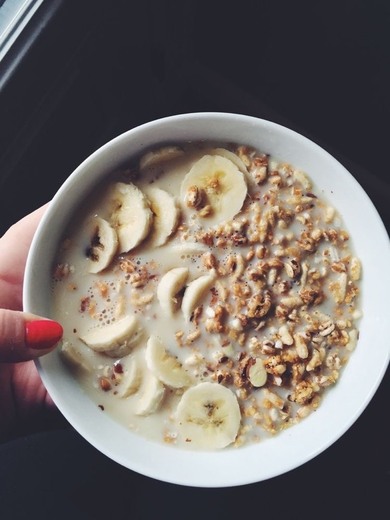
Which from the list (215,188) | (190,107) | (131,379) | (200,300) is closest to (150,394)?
(131,379)

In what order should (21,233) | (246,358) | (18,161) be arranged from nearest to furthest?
(246,358) → (21,233) → (18,161)

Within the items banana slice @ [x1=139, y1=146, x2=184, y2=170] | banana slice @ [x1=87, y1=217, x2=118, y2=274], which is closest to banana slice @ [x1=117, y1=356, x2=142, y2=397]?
banana slice @ [x1=87, y1=217, x2=118, y2=274]

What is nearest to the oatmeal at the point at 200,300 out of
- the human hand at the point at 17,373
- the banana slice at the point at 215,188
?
the banana slice at the point at 215,188

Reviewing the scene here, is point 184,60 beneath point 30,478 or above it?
above

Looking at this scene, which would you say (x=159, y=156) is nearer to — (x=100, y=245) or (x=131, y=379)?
(x=100, y=245)

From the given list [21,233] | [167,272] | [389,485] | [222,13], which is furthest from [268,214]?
[389,485]

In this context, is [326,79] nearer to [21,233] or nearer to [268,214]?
[268,214]
